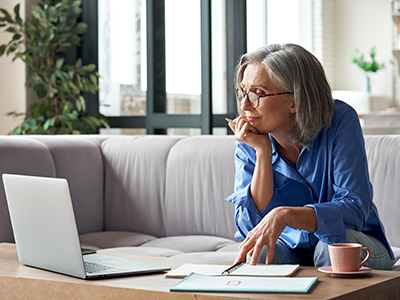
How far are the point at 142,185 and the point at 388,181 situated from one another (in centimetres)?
125

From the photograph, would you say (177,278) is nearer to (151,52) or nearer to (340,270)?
(340,270)

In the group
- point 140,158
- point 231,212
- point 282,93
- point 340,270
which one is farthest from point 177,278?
point 140,158

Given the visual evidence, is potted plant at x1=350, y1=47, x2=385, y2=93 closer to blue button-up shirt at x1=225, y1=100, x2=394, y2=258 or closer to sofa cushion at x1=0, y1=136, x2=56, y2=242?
sofa cushion at x1=0, y1=136, x2=56, y2=242

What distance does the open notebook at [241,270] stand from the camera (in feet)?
3.94

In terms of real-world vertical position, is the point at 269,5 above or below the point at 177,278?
above

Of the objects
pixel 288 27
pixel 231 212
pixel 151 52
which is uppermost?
pixel 288 27

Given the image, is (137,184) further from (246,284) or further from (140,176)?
(246,284)

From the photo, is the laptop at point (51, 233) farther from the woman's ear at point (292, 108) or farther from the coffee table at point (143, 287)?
the woman's ear at point (292, 108)

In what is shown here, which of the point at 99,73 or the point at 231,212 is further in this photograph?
the point at 99,73

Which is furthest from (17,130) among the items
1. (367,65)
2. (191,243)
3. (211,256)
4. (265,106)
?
(367,65)

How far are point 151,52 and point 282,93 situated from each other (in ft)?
8.08

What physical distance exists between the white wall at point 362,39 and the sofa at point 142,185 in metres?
5.66

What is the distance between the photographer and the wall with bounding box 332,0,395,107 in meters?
7.91

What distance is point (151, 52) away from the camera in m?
3.98
